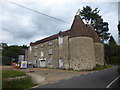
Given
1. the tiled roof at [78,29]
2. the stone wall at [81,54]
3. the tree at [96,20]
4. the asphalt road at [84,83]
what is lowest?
the asphalt road at [84,83]

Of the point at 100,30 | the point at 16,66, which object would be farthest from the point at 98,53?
the point at 16,66

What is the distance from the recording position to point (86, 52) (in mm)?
23406

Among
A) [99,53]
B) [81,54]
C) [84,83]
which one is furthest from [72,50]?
[84,83]

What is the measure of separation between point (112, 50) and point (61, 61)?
101 feet

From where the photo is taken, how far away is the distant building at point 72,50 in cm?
2342

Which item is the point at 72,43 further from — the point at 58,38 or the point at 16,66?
the point at 16,66

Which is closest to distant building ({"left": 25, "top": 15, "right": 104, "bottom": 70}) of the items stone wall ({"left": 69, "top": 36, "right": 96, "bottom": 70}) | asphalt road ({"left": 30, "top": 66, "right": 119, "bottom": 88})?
stone wall ({"left": 69, "top": 36, "right": 96, "bottom": 70})

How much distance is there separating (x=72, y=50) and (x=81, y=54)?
219 cm

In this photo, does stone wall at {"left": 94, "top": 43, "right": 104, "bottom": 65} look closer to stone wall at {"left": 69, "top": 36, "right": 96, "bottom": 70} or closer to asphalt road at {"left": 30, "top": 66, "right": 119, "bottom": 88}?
stone wall at {"left": 69, "top": 36, "right": 96, "bottom": 70}

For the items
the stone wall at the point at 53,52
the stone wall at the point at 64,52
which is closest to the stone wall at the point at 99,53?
the stone wall at the point at 64,52

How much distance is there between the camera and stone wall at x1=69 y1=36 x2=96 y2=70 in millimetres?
23141

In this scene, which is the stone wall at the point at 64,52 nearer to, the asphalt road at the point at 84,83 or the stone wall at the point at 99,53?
the stone wall at the point at 99,53

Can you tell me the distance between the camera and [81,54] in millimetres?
23266

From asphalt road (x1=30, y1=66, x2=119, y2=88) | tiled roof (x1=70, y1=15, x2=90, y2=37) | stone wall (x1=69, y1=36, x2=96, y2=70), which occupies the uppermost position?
tiled roof (x1=70, y1=15, x2=90, y2=37)
